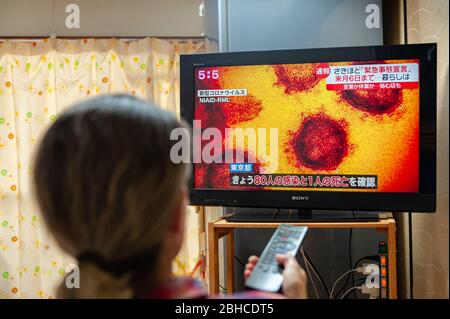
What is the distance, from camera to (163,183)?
0.76m

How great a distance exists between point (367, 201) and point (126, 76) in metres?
2.04

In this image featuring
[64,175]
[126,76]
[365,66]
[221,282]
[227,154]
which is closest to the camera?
[64,175]

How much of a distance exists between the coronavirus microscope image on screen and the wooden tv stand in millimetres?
147

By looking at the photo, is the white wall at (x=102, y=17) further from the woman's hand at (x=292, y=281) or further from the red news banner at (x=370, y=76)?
the woman's hand at (x=292, y=281)

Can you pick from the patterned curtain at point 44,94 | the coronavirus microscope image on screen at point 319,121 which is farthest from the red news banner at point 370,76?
the patterned curtain at point 44,94

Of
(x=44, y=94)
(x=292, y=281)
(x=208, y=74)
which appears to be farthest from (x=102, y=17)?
(x=292, y=281)

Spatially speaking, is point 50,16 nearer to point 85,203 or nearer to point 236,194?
point 236,194

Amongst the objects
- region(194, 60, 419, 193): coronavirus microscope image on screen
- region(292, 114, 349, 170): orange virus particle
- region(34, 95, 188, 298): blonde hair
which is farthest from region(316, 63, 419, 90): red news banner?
region(34, 95, 188, 298): blonde hair

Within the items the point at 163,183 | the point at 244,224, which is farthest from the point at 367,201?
the point at 163,183

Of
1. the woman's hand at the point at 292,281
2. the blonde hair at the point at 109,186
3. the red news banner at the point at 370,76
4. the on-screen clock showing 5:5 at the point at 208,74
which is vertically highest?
the on-screen clock showing 5:5 at the point at 208,74

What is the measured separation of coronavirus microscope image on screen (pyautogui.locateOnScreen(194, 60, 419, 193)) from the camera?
Result: 185cm

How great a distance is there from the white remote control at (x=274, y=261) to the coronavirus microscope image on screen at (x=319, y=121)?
0.63m

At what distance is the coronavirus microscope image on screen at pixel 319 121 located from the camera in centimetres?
185

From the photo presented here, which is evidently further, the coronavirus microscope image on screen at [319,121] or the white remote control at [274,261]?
the coronavirus microscope image on screen at [319,121]
